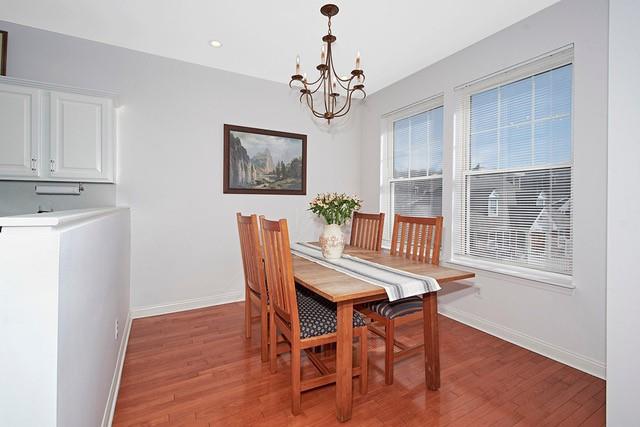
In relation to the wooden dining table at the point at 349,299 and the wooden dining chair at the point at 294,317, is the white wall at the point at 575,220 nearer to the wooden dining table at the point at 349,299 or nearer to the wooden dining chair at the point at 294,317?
the wooden dining table at the point at 349,299

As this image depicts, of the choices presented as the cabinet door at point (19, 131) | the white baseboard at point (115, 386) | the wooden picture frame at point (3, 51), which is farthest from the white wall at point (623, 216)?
the wooden picture frame at point (3, 51)

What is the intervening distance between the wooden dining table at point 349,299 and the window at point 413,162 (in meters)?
1.49

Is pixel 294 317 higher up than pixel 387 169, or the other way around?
pixel 387 169

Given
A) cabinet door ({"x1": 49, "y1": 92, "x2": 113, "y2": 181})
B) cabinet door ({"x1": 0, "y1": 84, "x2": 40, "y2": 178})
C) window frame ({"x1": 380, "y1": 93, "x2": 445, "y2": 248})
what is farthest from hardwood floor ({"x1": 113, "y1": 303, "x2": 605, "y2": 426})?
window frame ({"x1": 380, "y1": 93, "x2": 445, "y2": 248})

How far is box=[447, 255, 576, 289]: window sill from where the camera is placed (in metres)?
2.23

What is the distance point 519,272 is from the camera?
2514 millimetres

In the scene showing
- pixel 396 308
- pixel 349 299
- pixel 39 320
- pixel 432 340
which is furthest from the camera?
pixel 396 308

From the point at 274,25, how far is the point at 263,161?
1508 mm

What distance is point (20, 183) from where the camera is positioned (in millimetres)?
2523

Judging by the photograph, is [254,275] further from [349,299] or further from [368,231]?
[368,231]

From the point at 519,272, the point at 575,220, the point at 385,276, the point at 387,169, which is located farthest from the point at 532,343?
the point at 387,169

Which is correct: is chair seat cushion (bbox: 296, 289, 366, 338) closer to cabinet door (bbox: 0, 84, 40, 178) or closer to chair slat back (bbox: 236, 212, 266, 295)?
chair slat back (bbox: 236, 212, 266, 295)

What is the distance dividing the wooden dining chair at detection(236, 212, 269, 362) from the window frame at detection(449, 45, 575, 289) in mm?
1996

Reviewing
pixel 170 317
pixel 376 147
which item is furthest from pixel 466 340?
pixel 170 317
